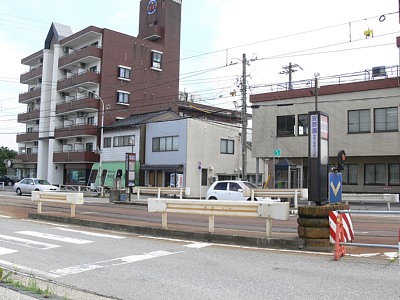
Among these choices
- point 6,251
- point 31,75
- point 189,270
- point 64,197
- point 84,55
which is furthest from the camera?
point 31,75

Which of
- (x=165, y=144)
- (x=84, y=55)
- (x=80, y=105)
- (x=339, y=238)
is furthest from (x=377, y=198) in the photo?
(x=84, y=55)

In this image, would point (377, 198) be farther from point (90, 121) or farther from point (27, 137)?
point (27, 137)

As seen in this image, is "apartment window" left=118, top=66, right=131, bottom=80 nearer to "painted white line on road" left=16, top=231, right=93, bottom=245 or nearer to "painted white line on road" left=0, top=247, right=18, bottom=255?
"painted white line on road" left=16, top=231, right=93, bottom=245

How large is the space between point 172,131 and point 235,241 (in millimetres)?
30727

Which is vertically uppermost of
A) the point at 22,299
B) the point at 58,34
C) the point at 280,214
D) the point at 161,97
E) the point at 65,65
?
the point at 58,34

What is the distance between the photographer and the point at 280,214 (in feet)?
30.9

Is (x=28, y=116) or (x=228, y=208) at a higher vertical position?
(x=28, y=116)

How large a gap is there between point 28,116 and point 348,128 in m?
50.7

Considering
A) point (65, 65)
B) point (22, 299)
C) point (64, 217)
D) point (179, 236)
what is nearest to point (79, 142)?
point (65, 65)

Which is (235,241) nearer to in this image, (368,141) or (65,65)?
(368,141)

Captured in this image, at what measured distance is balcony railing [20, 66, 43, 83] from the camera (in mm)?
62156

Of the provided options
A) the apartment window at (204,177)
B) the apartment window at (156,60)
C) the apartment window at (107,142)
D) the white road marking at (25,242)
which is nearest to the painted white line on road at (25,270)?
the white road marking at (25,242)

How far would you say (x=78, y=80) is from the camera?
52750 mm

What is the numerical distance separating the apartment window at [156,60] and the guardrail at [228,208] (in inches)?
1814
